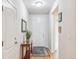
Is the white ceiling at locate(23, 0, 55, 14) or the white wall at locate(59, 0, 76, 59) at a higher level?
the white ceiling at locate(23, 0, 55, 14)

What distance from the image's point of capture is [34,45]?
28.4 feet

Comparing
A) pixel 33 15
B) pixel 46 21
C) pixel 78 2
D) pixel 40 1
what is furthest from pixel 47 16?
pixel 78 2

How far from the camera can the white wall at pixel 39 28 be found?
870cm

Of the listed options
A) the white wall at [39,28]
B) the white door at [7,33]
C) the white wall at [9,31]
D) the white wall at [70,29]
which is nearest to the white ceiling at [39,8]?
the white wall at [39,28]

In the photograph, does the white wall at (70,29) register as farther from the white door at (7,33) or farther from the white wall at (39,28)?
the white wall at (39,28)

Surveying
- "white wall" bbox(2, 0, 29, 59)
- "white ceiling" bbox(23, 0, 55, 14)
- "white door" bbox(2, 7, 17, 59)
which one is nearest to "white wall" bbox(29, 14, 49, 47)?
"white ceiling" bbox(23, 0, 55, 14)

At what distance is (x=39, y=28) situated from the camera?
8773 millimetres

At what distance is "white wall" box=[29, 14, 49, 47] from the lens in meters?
8.70

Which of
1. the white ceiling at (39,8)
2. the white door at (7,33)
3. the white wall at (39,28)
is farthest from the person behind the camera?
the white wall at (39,28)

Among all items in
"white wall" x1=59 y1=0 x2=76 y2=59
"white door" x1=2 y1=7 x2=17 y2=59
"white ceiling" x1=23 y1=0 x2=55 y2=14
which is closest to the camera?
"white wall" x1=59 y1=0 x2=76 y2=59

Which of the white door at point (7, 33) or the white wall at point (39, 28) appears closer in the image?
the white door at point (7, 33)

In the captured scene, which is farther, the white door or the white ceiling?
the white ceiling

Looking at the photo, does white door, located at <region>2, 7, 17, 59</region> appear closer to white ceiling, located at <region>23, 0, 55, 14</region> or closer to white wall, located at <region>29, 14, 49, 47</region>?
white ceiling, located at <region>23, 0, 55, 14</region>

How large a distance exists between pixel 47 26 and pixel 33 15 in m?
1.22
